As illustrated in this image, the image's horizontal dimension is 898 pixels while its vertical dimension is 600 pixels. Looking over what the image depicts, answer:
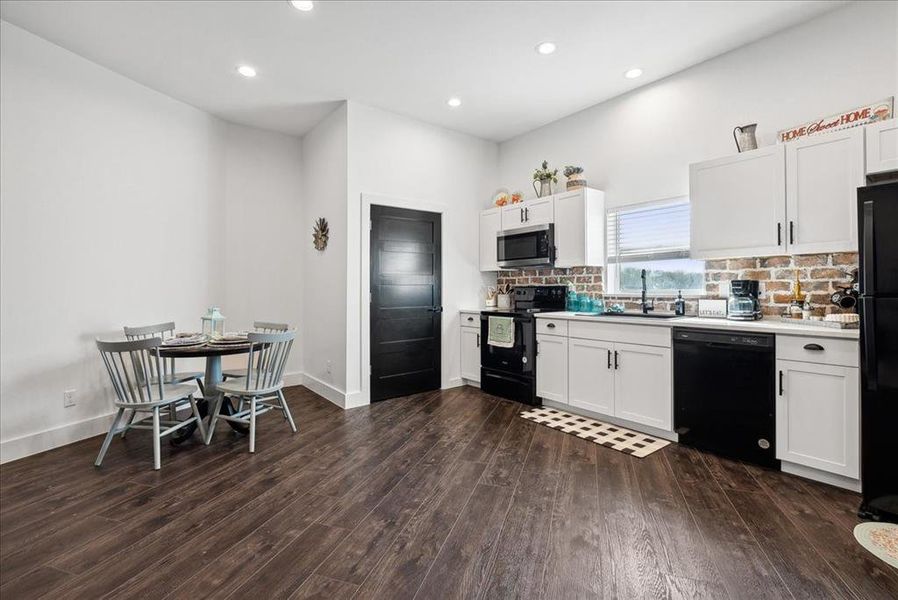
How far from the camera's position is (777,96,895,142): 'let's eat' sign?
8.46ft

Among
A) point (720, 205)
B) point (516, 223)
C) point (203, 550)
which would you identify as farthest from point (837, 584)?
point (516, 223)

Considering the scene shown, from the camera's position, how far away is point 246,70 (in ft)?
11.8

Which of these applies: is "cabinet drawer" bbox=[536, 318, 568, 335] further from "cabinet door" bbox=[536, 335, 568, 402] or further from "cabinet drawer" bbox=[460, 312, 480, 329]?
"cabinet drawer" bbox=[460, 312, 480, 329]

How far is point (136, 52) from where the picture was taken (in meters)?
3.29

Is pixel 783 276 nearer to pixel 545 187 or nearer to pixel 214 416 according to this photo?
pixel 545 187

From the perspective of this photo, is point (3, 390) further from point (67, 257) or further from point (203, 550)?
point (203, 550)

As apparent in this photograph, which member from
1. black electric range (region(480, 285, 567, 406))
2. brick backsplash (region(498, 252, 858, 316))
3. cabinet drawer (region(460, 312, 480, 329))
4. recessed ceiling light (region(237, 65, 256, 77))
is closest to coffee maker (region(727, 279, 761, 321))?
brick backsplash (region(498, 252, 858, 316))

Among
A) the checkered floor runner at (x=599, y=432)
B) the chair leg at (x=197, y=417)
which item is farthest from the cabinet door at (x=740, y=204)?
the chair leg at (x=197, y=417)

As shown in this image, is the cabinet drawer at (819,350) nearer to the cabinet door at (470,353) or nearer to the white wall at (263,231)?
the cabinet door at (470,353)

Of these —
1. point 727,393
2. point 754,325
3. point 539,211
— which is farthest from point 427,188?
point 727,393

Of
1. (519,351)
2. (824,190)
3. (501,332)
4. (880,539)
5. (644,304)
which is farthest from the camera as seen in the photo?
(501,332)

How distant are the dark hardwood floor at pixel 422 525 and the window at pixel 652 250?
157cm

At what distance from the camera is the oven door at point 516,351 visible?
4.11m

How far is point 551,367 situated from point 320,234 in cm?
296
